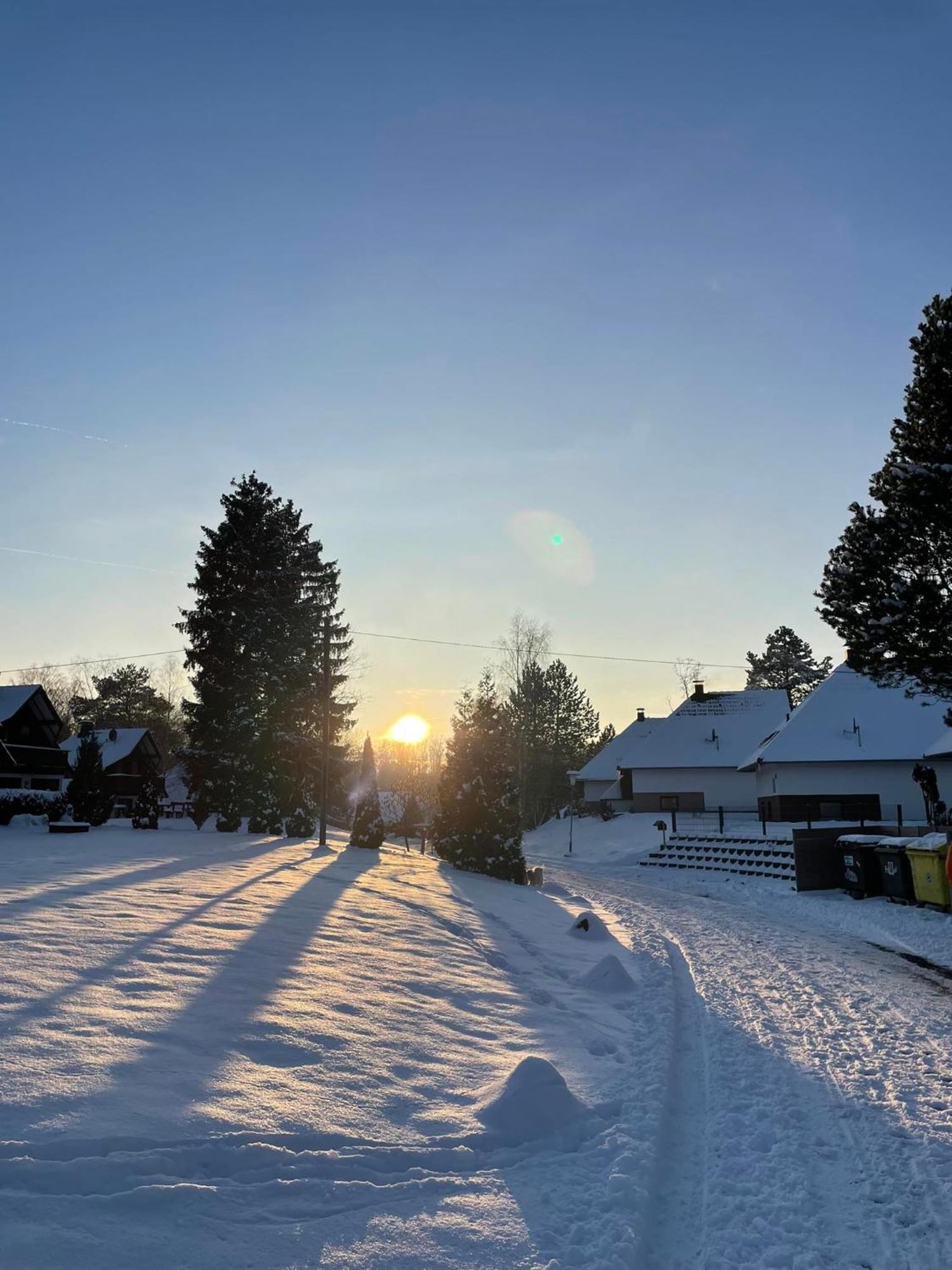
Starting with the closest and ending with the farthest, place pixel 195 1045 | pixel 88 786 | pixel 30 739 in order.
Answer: pixel 195 1045, pixel 88 786, pixel 30 739

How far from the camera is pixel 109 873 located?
46.5ft

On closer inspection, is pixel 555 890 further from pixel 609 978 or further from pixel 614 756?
pixel 614 756

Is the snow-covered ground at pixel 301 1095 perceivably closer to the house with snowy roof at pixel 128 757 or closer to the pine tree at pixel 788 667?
the house with snowy roof at pixel 128 757

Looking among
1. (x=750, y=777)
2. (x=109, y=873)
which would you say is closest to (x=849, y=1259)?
(x=109, y=873)

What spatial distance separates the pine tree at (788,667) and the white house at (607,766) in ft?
90.3

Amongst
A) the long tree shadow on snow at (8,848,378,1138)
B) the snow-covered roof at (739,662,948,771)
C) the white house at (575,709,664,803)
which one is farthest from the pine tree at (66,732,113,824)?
the white house at (575,709,664,803)

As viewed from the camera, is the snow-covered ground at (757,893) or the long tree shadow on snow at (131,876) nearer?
the long tree shadow on snow at (131,876)

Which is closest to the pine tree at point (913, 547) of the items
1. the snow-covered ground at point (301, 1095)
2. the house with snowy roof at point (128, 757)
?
the snow-covered ground at point (301, 1095)

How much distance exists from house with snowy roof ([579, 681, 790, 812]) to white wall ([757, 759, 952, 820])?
6.11 meters

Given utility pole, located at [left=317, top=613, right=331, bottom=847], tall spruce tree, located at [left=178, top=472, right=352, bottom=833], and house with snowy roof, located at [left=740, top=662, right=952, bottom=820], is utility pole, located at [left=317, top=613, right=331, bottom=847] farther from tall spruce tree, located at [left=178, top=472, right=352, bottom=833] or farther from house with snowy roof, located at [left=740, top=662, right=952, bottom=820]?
house with snowy roof, located at [left=740, top=662, right=952, bottom=820]

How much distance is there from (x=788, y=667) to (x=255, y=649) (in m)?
60.8

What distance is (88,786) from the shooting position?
3069cm

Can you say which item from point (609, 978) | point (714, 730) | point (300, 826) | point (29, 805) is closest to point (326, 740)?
point (300, 826)

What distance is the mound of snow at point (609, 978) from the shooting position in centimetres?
1052
